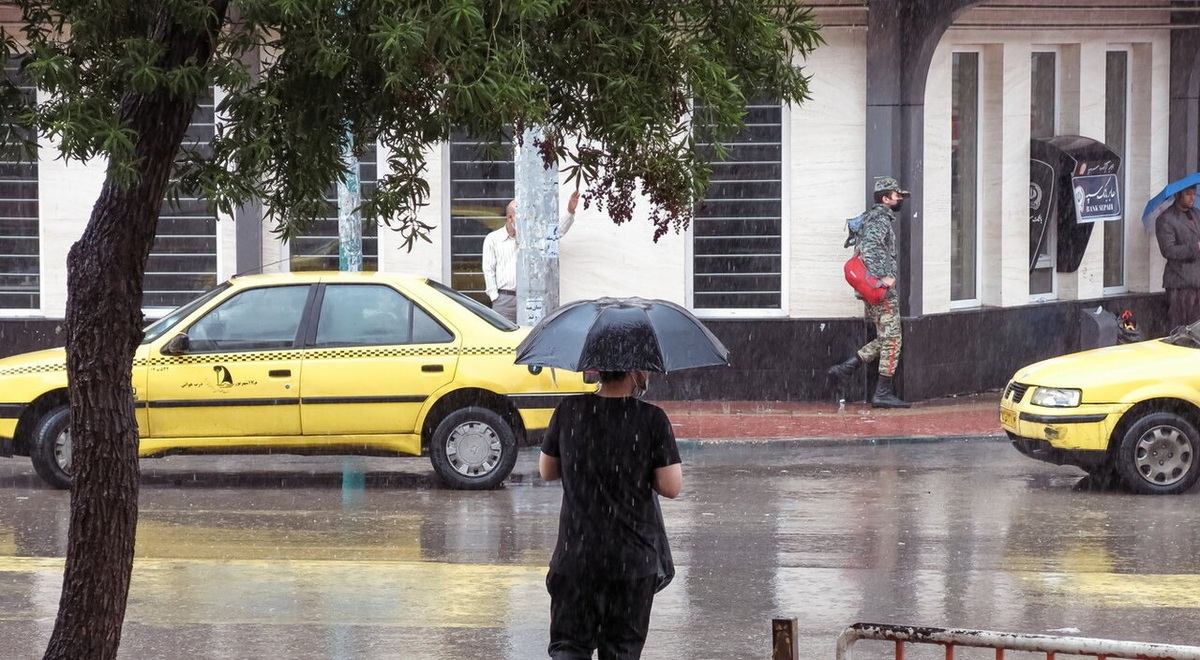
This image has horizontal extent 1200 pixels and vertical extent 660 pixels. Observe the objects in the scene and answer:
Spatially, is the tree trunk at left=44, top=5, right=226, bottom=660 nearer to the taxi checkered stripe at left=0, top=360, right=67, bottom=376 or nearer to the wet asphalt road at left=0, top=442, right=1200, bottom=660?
the wet asphalt road at left=0, top=442, right=1200, bottom=660

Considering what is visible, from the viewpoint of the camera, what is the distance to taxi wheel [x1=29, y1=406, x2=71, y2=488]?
40.0ft

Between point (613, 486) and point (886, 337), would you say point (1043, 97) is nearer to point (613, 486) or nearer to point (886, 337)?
point (886, 337)

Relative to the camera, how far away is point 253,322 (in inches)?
486

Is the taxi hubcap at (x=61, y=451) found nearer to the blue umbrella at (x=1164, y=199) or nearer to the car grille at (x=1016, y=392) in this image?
the car grille at (x=1016, y=392)

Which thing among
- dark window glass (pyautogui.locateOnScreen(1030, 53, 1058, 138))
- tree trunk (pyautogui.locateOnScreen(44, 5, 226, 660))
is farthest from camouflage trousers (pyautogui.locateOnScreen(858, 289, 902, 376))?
tree trunk (pyautogui.locateOnScreen(44, 5, 226, 660))

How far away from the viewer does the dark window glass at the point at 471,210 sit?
690 inches

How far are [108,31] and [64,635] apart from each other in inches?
80.7

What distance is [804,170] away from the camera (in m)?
17.1

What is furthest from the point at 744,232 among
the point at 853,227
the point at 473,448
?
the point at 473,448

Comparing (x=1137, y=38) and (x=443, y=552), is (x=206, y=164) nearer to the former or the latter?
(x=443, y=552)

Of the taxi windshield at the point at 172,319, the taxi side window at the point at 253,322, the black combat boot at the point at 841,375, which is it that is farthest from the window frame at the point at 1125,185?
the taxi windshield at the point at 172,319

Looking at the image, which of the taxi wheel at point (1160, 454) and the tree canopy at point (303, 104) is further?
the taxi wheel at point (1160, 454)

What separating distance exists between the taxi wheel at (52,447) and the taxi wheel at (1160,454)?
25.4 feet

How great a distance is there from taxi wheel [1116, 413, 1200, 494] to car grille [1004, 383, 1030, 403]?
818 mm
